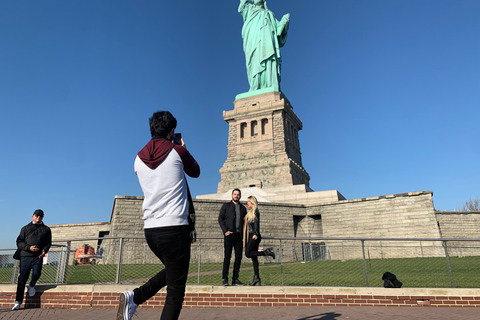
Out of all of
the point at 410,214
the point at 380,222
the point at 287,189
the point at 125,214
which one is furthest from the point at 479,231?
the point at 125,214

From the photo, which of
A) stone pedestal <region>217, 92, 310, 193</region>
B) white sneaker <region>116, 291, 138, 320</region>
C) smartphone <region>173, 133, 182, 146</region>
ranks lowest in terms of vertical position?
white sneaker <region>116, 291, 138, 320</region>

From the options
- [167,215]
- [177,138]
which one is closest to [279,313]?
[167,215]

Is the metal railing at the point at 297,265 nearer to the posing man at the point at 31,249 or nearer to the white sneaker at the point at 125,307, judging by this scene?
the posing man at the point at 31,249

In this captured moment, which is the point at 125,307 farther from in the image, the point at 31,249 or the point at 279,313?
the point at 31,249

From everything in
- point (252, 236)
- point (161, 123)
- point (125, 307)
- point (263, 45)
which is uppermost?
point (263, 45)

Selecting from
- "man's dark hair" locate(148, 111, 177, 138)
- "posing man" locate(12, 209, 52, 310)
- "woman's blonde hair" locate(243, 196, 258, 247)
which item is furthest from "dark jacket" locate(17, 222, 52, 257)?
"man's dark hair" locate(148, 111, 177, 138)

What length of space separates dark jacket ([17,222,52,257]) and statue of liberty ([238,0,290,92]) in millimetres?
33685

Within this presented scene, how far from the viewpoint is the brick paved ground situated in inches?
186

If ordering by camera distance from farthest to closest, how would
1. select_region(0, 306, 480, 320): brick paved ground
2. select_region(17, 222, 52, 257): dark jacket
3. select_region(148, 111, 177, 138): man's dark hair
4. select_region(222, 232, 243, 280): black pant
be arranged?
select_region(222, 232, 243, 280): black pant → select_region(17, 222, 52, 257): dark jacket → select_region(0, 306, 480, 320): brick paved ground → select_region(148, 111, 177, 138): man's dark hair

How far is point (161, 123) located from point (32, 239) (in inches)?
184

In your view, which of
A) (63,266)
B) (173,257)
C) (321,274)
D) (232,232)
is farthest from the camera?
(321,274)

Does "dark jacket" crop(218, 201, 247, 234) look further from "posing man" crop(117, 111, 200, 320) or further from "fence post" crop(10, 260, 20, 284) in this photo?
"fence post" crop(10, 260, 20, 284)

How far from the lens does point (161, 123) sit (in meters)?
3.01

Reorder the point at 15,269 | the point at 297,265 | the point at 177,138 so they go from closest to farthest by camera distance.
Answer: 1. the point at 177,138
2. the point at 15,269
3. the point at 297,265
